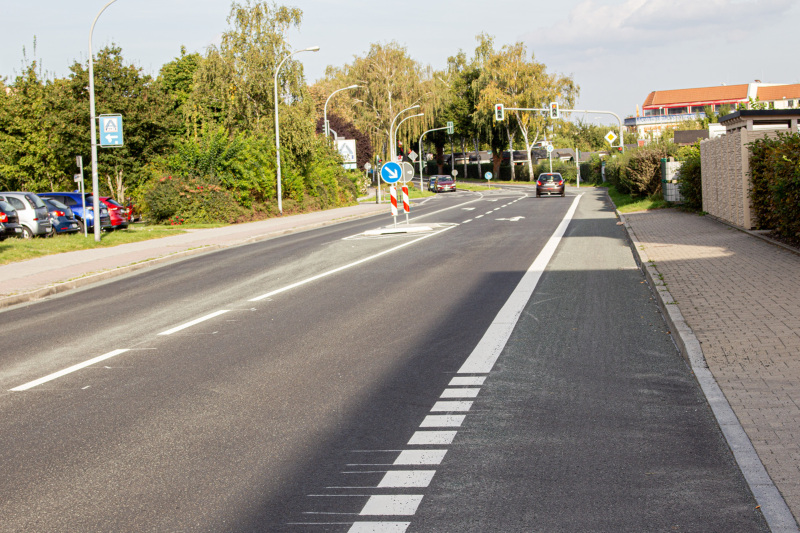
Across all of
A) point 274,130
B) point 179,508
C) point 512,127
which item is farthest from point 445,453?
point 512,127

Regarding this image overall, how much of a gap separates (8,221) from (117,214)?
6.50 metres

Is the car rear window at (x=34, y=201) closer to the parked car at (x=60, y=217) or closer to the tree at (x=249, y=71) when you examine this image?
the parked car at (x=60, y=217)

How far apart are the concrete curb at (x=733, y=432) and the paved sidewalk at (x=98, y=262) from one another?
10101 mm

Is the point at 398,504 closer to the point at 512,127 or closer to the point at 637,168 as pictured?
the point at 637,168

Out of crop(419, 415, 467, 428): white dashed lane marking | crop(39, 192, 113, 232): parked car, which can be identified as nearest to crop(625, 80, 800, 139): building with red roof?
crop(39, 192, 113, 232): parked car

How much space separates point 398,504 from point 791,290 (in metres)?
7.15

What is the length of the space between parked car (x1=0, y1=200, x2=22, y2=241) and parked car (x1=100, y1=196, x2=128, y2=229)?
17.6 ft

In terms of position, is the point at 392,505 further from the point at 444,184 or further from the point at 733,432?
the point at 444,184

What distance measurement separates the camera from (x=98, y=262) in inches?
726

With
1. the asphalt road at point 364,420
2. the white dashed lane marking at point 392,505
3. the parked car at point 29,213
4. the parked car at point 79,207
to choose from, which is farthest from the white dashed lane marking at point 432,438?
the parked car at point 79,207

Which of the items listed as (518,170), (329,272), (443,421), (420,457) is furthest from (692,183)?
(518,170)

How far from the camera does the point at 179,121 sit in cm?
4231

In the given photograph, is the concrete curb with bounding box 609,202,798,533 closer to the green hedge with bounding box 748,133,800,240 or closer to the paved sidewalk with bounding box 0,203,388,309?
the green hedge with bounding box 748,133,800,240

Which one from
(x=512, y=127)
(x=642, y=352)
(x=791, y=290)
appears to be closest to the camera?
(x=642, y=352)
